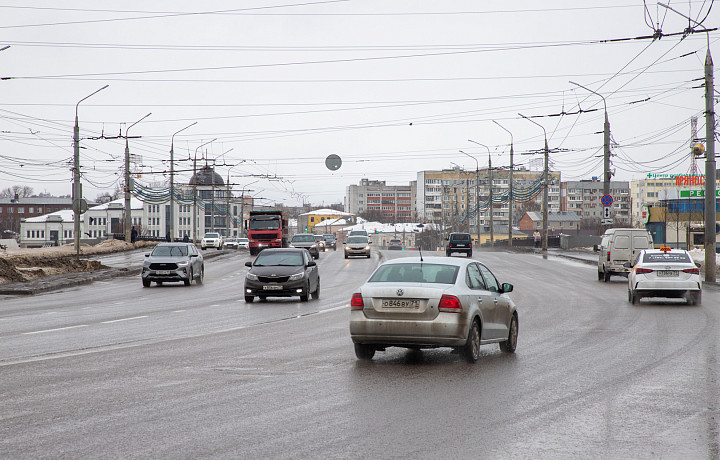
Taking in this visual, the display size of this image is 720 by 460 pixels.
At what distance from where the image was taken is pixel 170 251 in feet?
113

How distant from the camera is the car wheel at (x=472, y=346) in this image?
1177cm

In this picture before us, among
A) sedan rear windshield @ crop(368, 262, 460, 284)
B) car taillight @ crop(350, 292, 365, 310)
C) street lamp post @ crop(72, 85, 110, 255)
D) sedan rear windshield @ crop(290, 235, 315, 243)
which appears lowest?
sedan rear windshield @ crop(290, 235, 315, 243)

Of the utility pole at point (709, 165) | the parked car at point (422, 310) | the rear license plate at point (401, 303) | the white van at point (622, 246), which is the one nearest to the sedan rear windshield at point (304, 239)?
Answer: the white van at point (622, 246)

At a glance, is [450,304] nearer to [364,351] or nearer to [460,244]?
[364,351]

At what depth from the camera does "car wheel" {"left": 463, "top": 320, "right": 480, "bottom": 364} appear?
463 inches

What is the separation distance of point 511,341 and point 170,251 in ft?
76.3

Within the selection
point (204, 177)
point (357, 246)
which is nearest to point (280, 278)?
point (357, 246)

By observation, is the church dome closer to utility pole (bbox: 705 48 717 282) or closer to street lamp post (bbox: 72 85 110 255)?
street lamp post (bbox: 72 85 110 255)

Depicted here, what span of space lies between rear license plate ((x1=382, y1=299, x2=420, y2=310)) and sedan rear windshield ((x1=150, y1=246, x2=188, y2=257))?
2351 centimetres

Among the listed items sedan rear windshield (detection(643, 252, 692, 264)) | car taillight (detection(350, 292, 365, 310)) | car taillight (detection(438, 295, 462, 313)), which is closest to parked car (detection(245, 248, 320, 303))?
sedan rear windshield (detection(643, 252, 692, 264))

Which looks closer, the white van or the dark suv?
the white van

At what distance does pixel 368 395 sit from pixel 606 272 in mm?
28762

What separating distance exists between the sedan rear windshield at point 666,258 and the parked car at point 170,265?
16.6 meters

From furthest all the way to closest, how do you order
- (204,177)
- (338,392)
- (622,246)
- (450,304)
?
(204,177)
(622,246)
(450,304)
(338,392)
